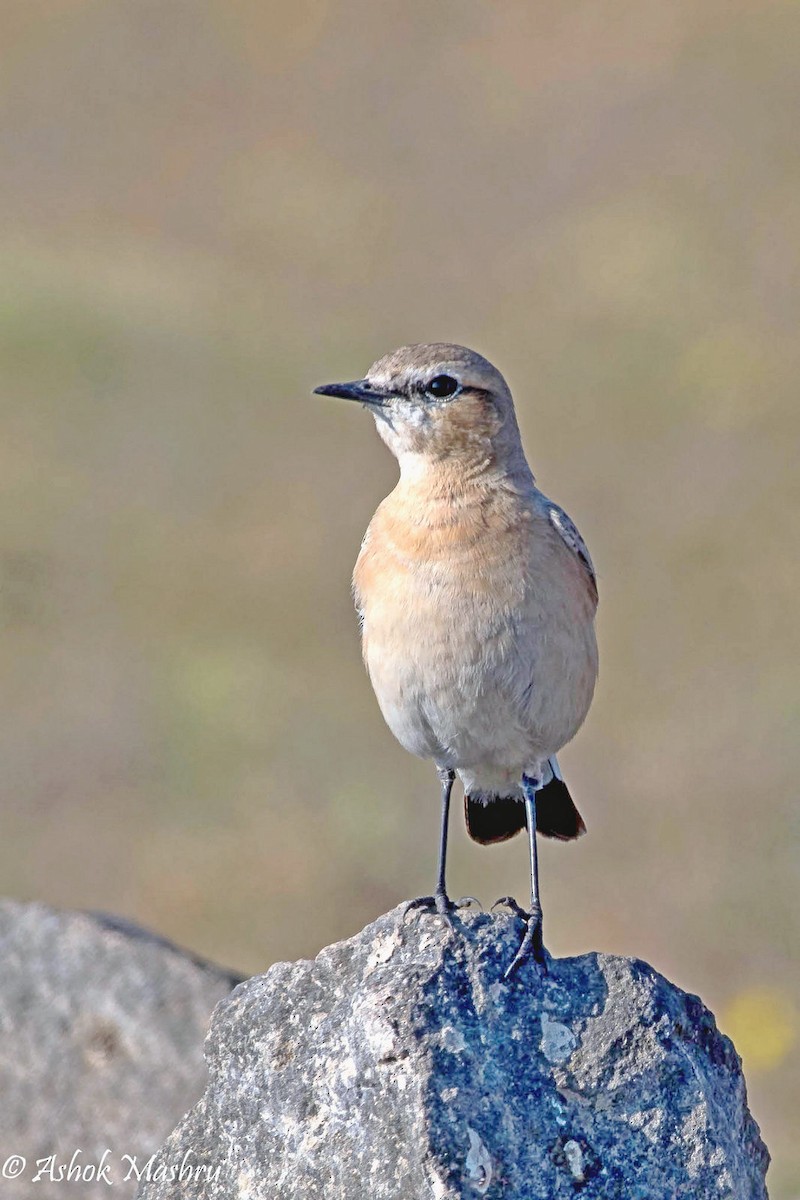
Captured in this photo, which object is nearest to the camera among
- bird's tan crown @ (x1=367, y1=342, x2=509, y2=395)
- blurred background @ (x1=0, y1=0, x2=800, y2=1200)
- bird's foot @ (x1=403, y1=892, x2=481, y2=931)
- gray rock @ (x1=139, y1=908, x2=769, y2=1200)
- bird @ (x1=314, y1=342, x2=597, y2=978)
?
gray rock @ (x1=139, y1=908, x2=769, y2=1200)

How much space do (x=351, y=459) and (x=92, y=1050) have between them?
12.9 m

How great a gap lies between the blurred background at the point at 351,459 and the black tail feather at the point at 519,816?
12.8ft

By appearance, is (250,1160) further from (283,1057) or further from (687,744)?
(687,744)

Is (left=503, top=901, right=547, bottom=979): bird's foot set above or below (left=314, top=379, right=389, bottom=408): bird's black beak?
below

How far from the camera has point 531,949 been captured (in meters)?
6.77

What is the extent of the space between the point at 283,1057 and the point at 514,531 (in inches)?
93.7

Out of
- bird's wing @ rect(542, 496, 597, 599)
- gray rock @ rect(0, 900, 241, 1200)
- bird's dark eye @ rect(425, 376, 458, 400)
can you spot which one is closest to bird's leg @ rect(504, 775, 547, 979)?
bird's wing @ rect(542, 496, 597, 599)

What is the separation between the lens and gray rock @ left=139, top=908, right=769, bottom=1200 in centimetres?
611

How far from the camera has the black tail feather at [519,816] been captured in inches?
333

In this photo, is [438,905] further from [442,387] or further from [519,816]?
[442,387]

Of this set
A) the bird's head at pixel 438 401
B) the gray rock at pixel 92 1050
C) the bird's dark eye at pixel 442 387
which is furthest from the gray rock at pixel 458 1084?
the bird's dark eye at pixel 442 387

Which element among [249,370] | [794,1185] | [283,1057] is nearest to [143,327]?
[249,370]

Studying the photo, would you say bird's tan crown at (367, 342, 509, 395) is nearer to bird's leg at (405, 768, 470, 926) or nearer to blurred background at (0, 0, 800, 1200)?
bird's leg at (405, 768, 470, 926)

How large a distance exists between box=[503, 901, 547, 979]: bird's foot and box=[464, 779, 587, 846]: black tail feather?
150cm
